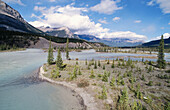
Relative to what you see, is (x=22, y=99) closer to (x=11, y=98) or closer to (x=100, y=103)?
(x=11, y=98)

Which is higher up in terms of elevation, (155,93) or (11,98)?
(155,93)

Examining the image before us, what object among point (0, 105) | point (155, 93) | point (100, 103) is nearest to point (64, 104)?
point (100, 103)

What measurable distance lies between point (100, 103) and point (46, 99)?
966 centimetres

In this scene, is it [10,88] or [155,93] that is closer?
[155,93]

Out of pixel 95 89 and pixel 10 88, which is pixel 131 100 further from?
pixel 10 88

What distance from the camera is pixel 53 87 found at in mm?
23266

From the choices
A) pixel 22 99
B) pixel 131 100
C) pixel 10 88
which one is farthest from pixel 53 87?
pixel 131 100

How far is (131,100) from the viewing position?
15883 millimetres

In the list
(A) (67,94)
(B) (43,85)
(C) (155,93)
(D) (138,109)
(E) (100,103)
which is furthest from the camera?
(B) (43,85)

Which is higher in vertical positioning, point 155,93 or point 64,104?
point 155,93

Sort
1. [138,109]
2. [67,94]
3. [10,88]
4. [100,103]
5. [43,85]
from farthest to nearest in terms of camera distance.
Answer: [43,85] < [10,88] < [67,94] < [100,103] < [138,109]

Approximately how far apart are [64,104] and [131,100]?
1057 centimetres

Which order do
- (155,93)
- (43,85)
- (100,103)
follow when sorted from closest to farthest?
(100,103)
(155,93)
(43,85)

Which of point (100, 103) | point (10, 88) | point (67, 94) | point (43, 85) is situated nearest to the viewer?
point (100, 103)
